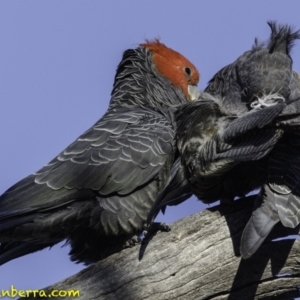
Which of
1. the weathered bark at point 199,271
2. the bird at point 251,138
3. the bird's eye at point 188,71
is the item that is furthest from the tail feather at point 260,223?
the bird's eye at point 188,71

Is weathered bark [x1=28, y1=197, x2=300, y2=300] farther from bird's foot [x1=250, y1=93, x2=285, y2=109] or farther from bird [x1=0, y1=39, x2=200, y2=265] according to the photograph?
bird's foot [x1=250, y1=93, x2=285, y2=109]

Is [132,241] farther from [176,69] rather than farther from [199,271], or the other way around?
[176,69]

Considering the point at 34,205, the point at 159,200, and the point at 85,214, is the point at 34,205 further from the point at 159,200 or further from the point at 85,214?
the point at 159,200

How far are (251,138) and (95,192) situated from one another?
138cm

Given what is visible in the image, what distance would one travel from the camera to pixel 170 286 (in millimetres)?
4531

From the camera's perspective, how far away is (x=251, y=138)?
4.50m

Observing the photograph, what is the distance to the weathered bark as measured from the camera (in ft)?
14.9

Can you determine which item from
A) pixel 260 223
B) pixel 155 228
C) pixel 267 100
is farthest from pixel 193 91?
pixel 260 223

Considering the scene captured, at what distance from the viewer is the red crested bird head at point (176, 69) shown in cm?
671

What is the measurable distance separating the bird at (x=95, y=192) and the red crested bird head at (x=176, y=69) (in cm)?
88

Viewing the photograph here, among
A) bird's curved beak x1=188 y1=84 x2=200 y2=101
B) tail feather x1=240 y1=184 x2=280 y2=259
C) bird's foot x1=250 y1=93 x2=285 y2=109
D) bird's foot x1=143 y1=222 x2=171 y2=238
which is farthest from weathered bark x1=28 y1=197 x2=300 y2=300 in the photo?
bird's curved beak x1=188 y1=84 x2=200 y2=101

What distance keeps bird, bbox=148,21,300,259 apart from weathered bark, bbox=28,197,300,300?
29 centimetres

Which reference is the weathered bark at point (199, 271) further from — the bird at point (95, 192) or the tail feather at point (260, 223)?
the bird at point (95, 192)

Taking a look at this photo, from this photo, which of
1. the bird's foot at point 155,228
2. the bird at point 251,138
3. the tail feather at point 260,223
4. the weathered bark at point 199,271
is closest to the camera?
the tail feather at point 260,223
